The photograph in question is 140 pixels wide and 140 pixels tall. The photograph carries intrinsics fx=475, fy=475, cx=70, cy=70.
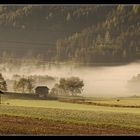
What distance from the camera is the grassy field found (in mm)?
4562

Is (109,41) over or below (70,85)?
over

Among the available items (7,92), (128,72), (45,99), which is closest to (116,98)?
(128,72)

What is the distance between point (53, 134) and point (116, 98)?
0.70 m

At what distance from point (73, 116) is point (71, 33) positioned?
2.67 ft

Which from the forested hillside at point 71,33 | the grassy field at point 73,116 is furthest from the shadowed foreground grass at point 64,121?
the forested hillside at point 71,33

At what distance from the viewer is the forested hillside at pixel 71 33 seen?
183 inches

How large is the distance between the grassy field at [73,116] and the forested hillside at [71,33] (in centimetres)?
45

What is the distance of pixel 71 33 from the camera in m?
4.68

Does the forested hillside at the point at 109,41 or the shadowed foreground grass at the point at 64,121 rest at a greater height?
the forested hillside at the point at 109,41

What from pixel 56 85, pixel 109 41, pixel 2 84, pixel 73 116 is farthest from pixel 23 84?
pixel 109 41

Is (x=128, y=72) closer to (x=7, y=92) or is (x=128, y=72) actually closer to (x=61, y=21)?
(x=61, y=21)

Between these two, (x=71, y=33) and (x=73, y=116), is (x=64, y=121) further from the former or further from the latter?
(x=71, y=33)

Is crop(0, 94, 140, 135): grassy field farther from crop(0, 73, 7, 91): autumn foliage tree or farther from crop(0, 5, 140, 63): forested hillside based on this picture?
crop(0, 5, 140, 63): forested hillside

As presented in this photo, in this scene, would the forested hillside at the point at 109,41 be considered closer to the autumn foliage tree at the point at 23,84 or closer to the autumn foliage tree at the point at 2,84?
the autumn foliage tree at the point at 23,84
